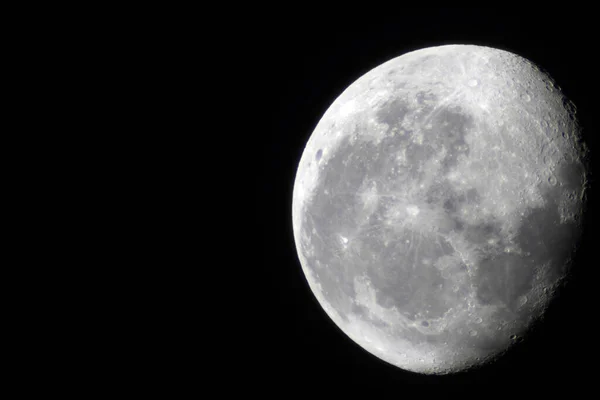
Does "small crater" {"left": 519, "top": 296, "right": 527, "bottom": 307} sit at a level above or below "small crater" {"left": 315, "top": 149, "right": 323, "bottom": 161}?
below

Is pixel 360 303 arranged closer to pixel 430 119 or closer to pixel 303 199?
pixel 303 199

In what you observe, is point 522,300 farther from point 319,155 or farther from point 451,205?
point 319,155

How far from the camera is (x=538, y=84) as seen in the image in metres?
3.52

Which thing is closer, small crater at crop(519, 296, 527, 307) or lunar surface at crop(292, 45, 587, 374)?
lunar surface at crop(292, 45, 587, 374)

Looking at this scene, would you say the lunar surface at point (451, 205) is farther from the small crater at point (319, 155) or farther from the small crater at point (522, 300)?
the small crater at point (319, 155)

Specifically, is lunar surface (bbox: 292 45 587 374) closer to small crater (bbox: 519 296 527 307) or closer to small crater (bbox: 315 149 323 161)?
small crater (bbox: 519 296 527 307)

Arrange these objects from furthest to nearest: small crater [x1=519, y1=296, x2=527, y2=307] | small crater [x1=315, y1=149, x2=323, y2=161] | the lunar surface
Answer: small crater [x1=315, y1=149, x2=323, y2=161] → small crater [x1=519, y1=296, x2=527, y2=307] → the lunar surface

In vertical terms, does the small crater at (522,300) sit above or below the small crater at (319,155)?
below

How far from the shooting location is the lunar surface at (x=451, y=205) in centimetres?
312

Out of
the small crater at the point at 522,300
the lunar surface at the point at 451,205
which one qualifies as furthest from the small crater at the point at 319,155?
the small crater at the point at 522,300

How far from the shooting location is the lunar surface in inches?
123

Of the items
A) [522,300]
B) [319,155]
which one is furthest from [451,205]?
[319,155]

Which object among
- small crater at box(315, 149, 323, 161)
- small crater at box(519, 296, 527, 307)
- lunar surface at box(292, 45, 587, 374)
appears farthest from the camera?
small crater at box(315, 149, 323, 161)

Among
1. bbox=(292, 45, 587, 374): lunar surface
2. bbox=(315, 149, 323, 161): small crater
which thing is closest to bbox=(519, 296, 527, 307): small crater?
bbox=(292, 45, 587, 374): lunar surface
